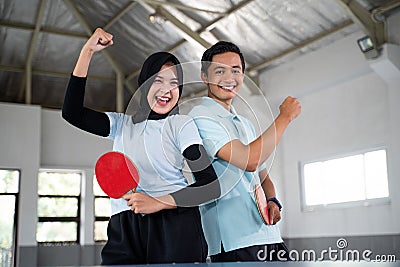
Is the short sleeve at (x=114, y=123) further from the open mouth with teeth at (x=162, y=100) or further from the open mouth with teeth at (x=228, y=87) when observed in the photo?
the open mouth with teeth at (x=228, y=87)

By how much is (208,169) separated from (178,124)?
19 centimetres

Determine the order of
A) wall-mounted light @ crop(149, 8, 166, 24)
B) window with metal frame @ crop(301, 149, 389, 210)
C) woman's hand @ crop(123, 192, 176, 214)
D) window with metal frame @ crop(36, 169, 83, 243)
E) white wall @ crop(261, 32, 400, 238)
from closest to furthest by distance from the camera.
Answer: woman's hand @ crop(123, 192, 176, 214)
white wall @ crop(261, 32, 400, 238)
window with metal frame @ crop(301, 149, 389, 210)
wall-mounted light @ crop(149, 8, 166, 24)
window with metal frame @ crop(36, 169, 83, 243)

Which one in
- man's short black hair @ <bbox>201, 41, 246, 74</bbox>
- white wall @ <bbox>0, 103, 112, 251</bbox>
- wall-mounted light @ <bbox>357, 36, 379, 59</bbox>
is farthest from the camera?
white wall @ <bbox>0, 103, 112, 251</bbox>

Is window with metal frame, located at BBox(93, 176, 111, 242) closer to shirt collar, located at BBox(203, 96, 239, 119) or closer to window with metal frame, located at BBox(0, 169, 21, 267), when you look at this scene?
window with metal frame, located at BBox(0, 169, 21, 267)

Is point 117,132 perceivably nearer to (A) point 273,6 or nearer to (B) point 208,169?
(B) point 208,169

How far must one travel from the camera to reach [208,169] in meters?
1.83

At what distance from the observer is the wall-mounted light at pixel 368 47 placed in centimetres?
643

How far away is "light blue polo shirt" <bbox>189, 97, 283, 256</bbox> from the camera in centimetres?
197

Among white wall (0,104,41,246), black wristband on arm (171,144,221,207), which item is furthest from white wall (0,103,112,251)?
black wristband on arm (171,144,221,207)

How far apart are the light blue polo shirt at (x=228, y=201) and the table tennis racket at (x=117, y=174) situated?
271 mm

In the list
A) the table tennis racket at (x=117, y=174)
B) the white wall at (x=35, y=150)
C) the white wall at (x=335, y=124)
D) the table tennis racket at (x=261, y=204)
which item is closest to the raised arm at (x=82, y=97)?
the table tennis racket at (x=117, y=174)

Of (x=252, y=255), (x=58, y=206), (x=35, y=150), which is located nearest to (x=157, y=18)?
(x=35, y=150)

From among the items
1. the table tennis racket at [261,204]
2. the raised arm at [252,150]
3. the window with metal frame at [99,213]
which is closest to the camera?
the raised arm at [252,150]

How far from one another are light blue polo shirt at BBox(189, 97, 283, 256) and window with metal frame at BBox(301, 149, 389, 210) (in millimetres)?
5074
